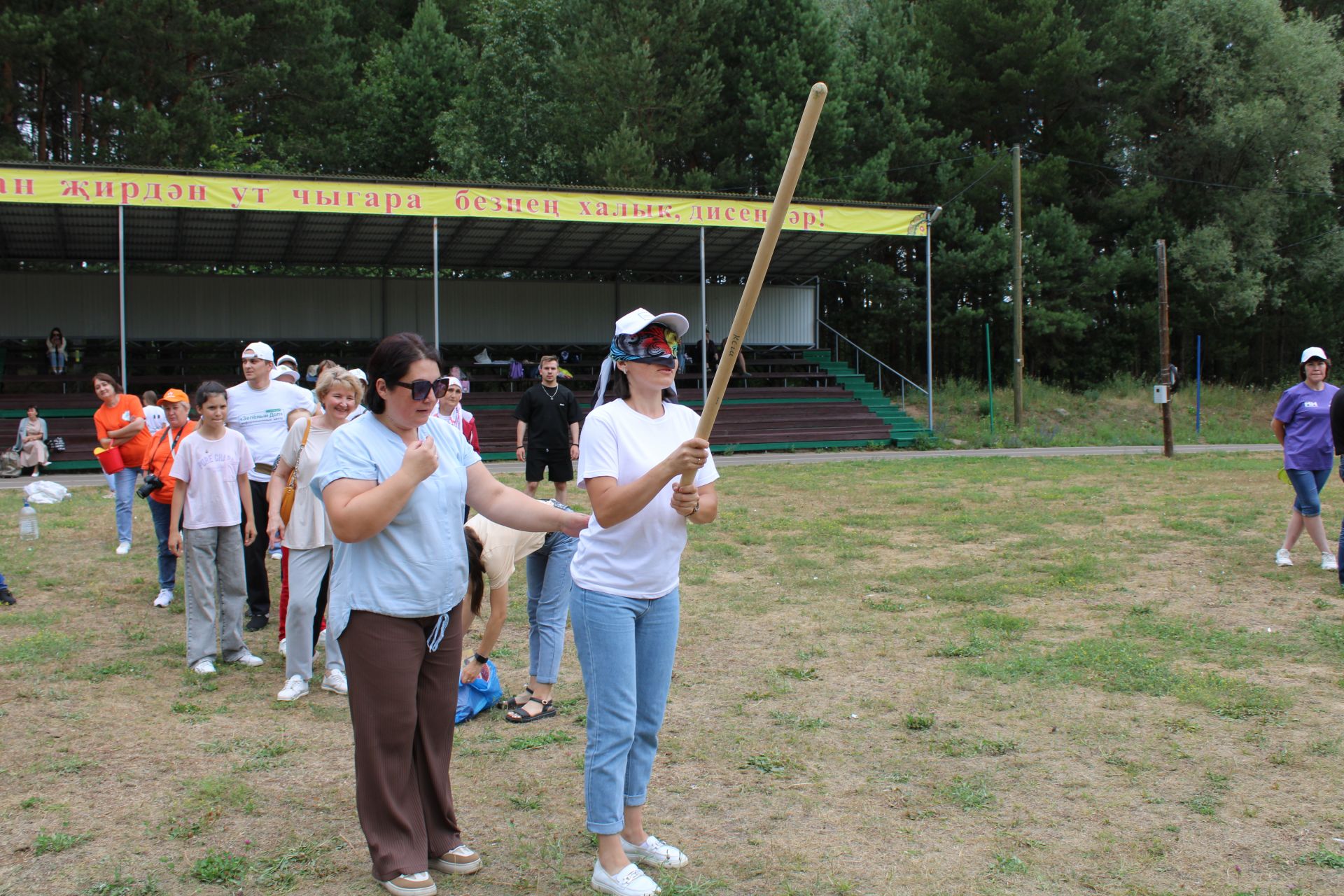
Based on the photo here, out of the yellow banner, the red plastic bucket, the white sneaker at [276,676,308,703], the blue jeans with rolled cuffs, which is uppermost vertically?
the yellow banner

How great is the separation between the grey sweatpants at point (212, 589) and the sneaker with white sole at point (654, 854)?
3.49 m

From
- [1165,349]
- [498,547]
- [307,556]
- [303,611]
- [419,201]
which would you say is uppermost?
[419,201]

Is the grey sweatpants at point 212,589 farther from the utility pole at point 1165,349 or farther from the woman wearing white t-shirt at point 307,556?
the utility pole at point 1165,349

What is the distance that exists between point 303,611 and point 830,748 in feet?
9.54

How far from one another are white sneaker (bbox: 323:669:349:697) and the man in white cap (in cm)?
166

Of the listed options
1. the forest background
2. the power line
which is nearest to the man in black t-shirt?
the forest background

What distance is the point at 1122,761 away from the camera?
4477 mm

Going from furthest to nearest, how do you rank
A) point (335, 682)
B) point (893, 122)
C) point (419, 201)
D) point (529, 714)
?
point (893, 122), point (419, 201), point (335, 682), point (529, 714)

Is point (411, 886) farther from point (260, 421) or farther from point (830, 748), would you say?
point (260, 421)

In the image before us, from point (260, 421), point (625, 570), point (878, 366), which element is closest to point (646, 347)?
point (625, 570)

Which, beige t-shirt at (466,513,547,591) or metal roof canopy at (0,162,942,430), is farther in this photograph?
metal roof canopy at (0,162,942,430)

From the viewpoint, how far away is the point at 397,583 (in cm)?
320

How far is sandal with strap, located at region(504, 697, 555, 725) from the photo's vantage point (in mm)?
5145

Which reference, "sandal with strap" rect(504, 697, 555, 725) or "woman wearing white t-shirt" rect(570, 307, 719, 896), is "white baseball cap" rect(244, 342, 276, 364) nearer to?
"sandal with strap" rect(504, 697, 555, 725)
